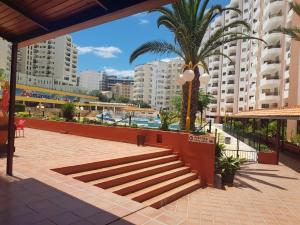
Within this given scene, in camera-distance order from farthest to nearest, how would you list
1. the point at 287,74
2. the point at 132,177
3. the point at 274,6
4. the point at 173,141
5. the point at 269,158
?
1. the point at 274,6
2. the point at 287,74
3. the point at 269,158
4. the point at 173,141
5. the point at 132,177

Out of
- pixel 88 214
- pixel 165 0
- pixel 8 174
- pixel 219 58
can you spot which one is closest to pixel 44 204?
pixel 88 214

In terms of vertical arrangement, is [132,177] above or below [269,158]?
above

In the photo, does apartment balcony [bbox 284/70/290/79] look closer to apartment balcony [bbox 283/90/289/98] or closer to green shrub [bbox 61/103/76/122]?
apartment balcony [bbox 283/90/289/98]

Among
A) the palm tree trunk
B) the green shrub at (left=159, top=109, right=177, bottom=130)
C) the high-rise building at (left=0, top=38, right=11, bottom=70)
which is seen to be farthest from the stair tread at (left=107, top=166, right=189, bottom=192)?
the high-rise building at (left=0, top=38, right=11, bottom=70)

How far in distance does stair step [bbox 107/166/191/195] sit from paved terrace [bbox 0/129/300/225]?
92 centimetres

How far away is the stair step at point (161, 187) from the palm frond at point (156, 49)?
21.3ft

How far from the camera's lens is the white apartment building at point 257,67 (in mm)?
43312

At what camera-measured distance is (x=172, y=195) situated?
809 centimetres

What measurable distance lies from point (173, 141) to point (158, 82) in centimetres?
11672

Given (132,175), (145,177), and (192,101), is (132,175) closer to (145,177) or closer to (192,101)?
(145,177)

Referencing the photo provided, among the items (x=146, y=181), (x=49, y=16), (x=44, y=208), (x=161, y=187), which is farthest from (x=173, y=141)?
(x=49, y=16)

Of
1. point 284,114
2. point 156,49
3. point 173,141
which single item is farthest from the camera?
point 284,114

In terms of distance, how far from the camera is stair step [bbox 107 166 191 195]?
707cm

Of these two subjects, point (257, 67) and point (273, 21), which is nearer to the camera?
point (273, 21)
